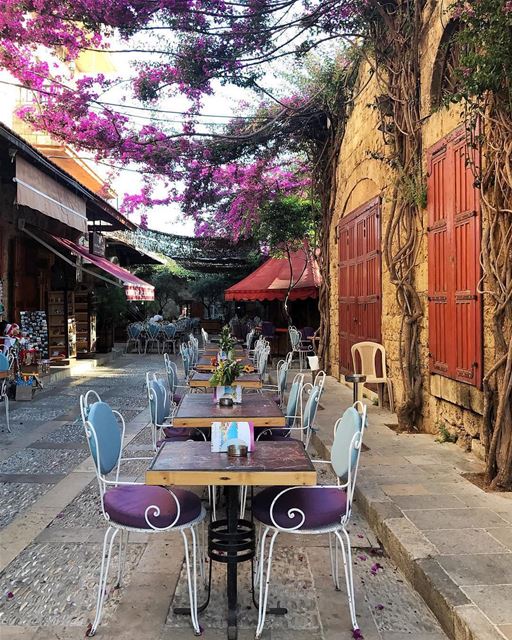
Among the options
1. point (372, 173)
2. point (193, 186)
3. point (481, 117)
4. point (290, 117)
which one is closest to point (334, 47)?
point (290, 117)

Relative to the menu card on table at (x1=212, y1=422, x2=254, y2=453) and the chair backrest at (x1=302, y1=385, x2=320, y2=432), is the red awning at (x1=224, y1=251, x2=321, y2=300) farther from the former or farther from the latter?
the menu card on table at (x1=212, y1=422, x2=254, y2=453)

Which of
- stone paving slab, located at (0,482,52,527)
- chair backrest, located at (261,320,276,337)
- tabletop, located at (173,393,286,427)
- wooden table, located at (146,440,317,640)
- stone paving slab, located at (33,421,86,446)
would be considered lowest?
stone paving slab, located at (0,482,52,527)

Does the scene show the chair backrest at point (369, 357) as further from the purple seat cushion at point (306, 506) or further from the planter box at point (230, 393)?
A: the purple seat cushion at point (306, 506)

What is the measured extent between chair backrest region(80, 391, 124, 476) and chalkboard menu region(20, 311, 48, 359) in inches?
327

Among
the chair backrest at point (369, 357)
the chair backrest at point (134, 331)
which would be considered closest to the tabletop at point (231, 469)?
the chair backrest at point (369, 357)

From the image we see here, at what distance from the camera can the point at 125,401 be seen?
8.77 meters

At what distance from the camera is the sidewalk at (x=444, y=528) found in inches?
93.7

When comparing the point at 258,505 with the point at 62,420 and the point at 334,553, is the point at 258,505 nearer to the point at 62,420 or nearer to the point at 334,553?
the point at 334,553

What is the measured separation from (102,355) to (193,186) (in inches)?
214

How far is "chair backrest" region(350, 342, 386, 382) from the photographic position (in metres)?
7.04

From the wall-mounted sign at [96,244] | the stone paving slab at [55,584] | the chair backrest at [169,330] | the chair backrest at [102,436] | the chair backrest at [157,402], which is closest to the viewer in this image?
the stone paving slab at [55,584]

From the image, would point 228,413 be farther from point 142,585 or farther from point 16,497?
point 16,497

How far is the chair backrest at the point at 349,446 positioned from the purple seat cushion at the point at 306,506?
96 mm

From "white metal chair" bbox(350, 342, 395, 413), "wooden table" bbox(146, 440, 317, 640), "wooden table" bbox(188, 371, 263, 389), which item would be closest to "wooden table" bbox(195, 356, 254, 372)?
"wooden table" bbox(188, 371, 263, 389)
